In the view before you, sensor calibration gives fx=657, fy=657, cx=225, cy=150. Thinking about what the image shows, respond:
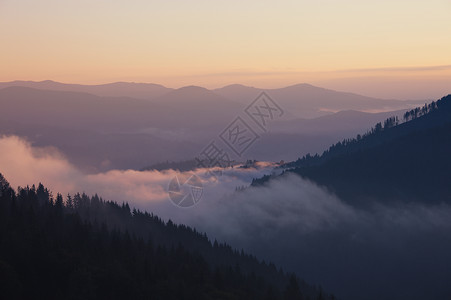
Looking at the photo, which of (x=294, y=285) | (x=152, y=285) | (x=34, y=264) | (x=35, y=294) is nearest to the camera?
(x=35, y=294)

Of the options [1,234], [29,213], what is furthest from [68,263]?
[29,213]

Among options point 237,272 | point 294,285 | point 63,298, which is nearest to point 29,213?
point 63,298

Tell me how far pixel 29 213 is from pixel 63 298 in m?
36.9

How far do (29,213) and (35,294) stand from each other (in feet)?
121

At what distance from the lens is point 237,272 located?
164 metres

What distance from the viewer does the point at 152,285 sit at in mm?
121938

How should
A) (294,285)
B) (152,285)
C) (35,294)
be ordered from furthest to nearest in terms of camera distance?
(294,285) < (152,285) < (35,294)

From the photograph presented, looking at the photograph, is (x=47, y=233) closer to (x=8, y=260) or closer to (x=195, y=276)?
(x=8, y=260)

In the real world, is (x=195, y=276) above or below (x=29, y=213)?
below

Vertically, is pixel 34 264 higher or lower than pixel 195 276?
higher

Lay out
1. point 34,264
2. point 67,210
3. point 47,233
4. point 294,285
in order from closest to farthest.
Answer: point 34,264, point 47,233, point 294,285, point 67,210

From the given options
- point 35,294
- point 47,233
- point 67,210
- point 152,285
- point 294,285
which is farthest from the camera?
point 67,210

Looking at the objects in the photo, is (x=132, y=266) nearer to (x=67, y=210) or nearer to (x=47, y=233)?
(x=47, y=233)

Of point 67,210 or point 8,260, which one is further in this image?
point 67,210
